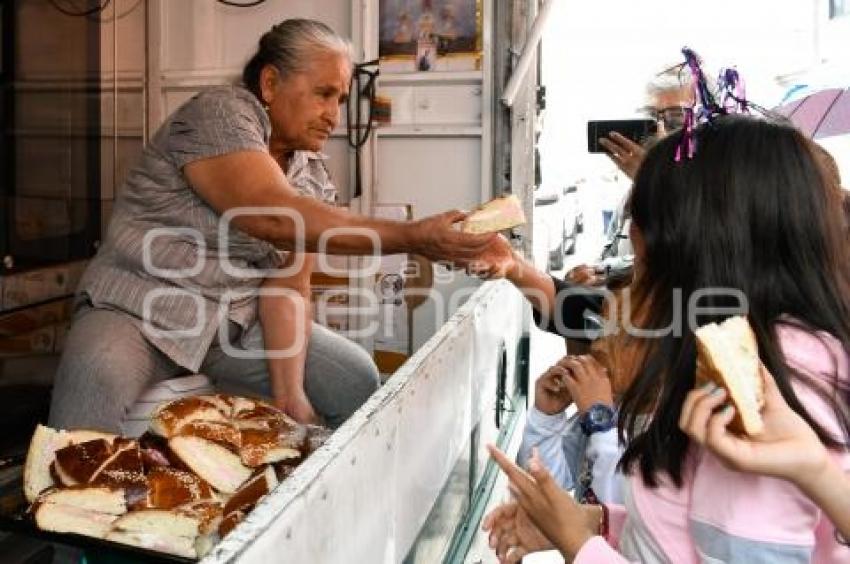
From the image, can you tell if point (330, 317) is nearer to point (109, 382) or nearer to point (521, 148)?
point (521, 148)

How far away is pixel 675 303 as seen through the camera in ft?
3.96

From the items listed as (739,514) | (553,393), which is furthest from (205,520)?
(553,393)

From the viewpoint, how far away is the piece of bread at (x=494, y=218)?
196 cm

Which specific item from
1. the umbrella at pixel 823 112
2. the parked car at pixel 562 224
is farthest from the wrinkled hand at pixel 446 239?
the parked car at pixel 562 224

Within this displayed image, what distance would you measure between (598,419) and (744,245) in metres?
0.71

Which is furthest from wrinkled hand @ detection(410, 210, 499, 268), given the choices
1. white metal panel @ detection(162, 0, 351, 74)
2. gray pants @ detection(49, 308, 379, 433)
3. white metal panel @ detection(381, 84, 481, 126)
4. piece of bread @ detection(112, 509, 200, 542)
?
white metal panel @ detection(162, 0, 351, 74)

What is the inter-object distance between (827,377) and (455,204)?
206 centimetres

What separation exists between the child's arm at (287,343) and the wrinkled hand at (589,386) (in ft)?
2.71

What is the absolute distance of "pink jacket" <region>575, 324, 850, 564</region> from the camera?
103 centimetres

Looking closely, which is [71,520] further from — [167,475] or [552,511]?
[552,511]

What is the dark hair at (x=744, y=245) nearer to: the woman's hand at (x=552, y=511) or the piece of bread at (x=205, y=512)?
the woman's hand at (x=552, y=511)

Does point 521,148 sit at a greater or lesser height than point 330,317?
greater

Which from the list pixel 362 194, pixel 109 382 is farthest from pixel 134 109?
pixel 109 382

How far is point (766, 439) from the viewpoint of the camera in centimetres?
99
